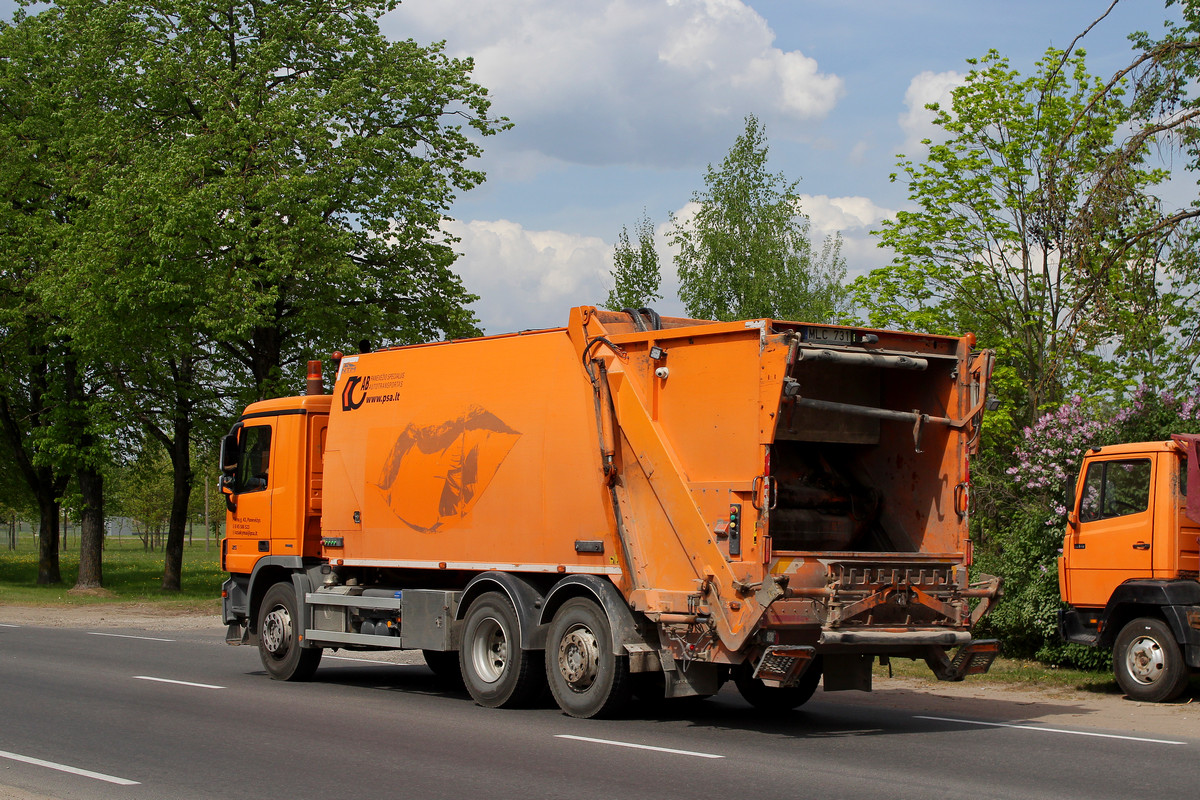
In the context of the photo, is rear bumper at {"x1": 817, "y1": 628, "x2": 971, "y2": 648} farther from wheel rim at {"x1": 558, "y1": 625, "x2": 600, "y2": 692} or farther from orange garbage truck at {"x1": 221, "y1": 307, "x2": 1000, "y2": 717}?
wheel rim at {"x1": 558, "y1": 625, "x2": 600, "y2": 692}

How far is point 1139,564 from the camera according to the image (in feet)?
42.6

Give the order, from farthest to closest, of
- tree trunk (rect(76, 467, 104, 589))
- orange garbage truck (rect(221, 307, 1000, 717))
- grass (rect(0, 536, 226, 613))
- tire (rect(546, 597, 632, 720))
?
tree trunk (rect(76, 467, 104, 589)) → grass (rect(0, 536, 226, 613)) → tire (rect(546, 597, 632, 720)) → orange garbage truck (rect(221, 307, 1000, 717))

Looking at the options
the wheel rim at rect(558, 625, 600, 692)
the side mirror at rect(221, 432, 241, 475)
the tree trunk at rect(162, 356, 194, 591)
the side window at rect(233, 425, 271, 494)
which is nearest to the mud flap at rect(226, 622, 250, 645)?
the side window at rect(233, 425, 271, 494)

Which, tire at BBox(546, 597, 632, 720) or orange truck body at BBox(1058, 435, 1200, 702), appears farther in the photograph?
orange truck body at BBox(1058, 435, 1200, 702)

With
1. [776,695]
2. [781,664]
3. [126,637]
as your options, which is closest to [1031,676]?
[776,695]

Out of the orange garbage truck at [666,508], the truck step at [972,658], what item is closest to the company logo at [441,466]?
the orange garbage truck at [666,508]

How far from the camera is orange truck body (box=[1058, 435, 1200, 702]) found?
12.5m

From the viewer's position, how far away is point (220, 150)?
2664cm

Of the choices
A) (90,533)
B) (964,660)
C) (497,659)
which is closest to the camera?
(964,660)

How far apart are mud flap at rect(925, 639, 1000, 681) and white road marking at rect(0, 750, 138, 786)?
621 cm

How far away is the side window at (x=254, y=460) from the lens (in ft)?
49.2

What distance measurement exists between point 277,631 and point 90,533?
21.6m

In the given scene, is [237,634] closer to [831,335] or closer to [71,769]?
[71,769]

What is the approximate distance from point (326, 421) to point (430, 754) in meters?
6.44
